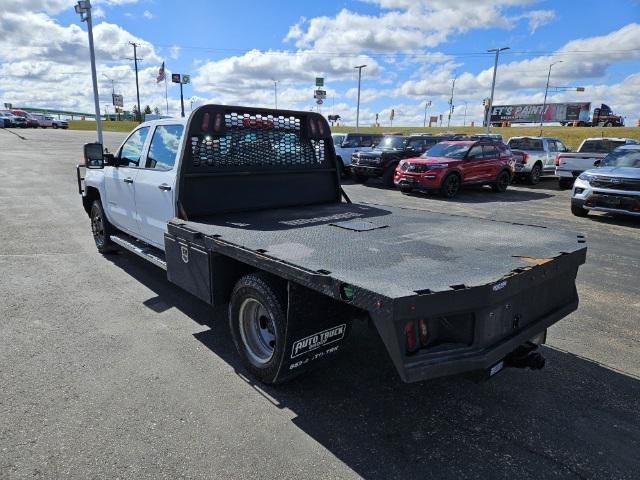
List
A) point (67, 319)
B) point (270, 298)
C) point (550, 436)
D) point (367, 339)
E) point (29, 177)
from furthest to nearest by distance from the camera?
point (29, 177) → point (67, 319) → point (367, 339) → point (270, 298) → point (550, 436)

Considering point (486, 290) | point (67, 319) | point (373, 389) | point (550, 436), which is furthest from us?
point (67, 319)

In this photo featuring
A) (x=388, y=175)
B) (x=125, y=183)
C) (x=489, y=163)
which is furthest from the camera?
(x=388, y=175)

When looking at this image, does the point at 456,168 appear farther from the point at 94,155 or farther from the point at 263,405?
the point at 263,405

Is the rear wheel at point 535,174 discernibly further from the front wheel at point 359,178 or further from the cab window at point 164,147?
the cab window at point 164,147

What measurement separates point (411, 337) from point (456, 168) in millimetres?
12819

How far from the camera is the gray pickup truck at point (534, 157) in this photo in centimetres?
1830

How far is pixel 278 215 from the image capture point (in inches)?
182

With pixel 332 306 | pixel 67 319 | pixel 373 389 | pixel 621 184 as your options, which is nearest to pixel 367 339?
pixel 373 389

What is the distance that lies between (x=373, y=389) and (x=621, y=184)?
891cm

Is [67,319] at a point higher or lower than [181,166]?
lower

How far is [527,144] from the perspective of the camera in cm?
1934

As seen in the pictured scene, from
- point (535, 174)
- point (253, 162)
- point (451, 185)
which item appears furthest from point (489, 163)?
point (253, 162)

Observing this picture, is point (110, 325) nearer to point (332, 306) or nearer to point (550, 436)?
point (332, 306)

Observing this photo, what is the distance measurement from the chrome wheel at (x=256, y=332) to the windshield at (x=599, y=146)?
54.6ft
